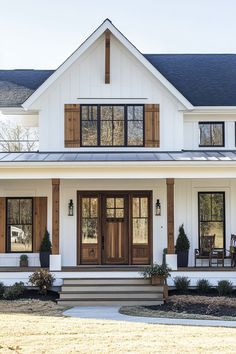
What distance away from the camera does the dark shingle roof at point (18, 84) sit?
20.4 meters

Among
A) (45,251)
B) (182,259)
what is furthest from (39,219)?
(182,259)

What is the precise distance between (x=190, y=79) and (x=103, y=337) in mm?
13789

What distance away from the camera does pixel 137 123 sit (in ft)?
63.3

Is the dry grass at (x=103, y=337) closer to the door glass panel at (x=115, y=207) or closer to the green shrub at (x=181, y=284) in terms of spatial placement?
the green shrub at (x=181, y=284)

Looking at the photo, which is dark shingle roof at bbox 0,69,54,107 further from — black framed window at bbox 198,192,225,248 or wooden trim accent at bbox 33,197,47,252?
black framed window at bbox 198,192,225,248

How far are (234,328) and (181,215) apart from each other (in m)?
7.88

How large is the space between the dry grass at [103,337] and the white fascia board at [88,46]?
8855 millimetres

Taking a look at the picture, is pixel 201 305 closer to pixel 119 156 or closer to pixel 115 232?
pixel 115 232

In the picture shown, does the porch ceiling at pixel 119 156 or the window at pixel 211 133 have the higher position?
the window at pixel 211 133

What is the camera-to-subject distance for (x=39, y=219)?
62.9ft

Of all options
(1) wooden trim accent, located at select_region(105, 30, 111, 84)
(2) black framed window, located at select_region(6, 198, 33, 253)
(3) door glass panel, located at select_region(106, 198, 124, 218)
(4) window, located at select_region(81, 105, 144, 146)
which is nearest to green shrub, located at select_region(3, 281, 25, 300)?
(2) black framed window, located at select_region(6, 198, 33, 253)

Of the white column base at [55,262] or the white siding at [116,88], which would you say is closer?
the white column base at [55,262]

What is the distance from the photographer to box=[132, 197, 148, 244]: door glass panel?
62.4 ft

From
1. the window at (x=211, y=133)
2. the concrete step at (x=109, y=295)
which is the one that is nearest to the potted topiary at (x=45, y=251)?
the concrete step at (x=109, y=295)
